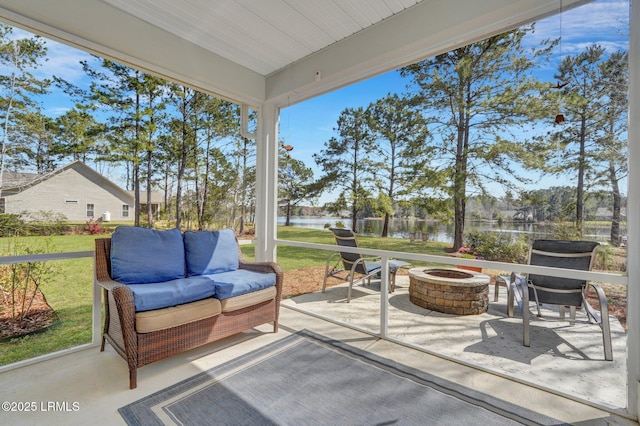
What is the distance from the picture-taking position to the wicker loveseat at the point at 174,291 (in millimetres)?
2045

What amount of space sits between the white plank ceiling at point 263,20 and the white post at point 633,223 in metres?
1.56

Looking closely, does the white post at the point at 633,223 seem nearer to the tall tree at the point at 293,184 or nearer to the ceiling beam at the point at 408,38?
the ceiling beam at the point at 408,38

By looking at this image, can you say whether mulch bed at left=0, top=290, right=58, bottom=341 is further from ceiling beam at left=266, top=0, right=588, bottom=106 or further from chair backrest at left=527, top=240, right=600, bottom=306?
chair backrest at left=527, top=240, right=600, bottom=306

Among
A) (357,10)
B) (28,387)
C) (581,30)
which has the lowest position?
(28,387)

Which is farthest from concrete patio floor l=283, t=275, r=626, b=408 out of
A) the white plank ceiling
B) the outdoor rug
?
the white plank ceiling

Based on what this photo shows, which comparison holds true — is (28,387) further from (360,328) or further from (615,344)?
(615,344)

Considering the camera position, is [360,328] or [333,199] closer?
[360,328]

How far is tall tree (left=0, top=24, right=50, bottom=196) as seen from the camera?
2297 millimetres

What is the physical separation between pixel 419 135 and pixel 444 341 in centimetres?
195

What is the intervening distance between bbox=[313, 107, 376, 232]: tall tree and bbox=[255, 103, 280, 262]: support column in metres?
0.88

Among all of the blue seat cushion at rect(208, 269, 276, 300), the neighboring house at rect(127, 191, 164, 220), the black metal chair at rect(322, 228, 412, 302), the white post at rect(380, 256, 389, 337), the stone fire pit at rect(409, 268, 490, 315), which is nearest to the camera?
the blue seat cushion at rect(208, 269, 276, 300)

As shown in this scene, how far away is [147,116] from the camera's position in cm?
308

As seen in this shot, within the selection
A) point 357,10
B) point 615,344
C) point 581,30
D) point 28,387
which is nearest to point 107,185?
point 28,387

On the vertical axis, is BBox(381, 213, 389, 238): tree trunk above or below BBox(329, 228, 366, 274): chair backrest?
above
